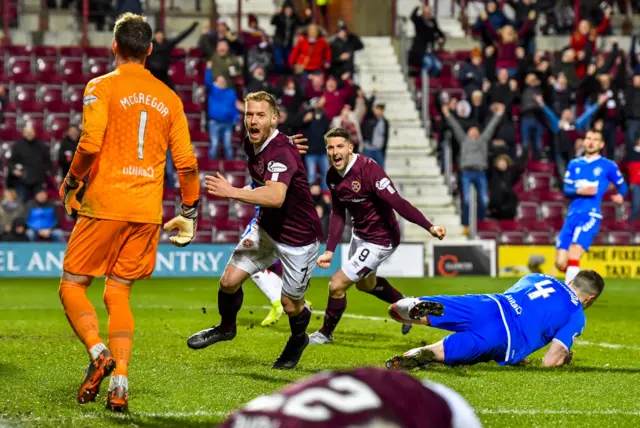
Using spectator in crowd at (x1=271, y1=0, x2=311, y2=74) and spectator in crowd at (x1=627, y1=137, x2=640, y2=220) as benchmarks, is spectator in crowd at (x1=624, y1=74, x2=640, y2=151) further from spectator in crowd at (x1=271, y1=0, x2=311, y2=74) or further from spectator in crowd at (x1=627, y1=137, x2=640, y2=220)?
spectator in crowd at (x1=271, y1=0, x2=311, y2=74)

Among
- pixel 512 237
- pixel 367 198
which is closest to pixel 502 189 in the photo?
pixel 512 237

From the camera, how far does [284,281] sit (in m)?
8.50

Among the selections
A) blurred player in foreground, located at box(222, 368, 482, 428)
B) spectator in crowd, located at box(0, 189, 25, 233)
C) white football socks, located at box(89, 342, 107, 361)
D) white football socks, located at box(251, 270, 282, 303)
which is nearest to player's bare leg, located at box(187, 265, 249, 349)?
white football socks, located at box(89, 342, 107, 361)

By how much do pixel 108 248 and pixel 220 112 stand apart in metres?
15.4

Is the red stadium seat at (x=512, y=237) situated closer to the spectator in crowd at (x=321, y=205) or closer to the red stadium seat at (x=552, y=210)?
the red stadium seat at (x=552, y=210)

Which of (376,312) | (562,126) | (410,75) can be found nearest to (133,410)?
(376,312)

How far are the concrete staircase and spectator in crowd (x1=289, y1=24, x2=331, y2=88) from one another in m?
1.47

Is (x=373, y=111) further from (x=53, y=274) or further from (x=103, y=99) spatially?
(x=103, y=99)

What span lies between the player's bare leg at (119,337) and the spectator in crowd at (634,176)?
18.0 meters

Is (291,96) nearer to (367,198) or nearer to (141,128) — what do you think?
(367,198)

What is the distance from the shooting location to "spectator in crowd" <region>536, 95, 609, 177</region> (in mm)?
23156

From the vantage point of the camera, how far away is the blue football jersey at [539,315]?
26.4 feet

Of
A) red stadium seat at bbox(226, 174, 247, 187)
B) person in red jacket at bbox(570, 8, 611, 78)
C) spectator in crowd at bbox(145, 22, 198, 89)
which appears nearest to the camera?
spectator in crowd at bbox(145, 22, 198, 89)

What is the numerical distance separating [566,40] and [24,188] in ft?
48.6
